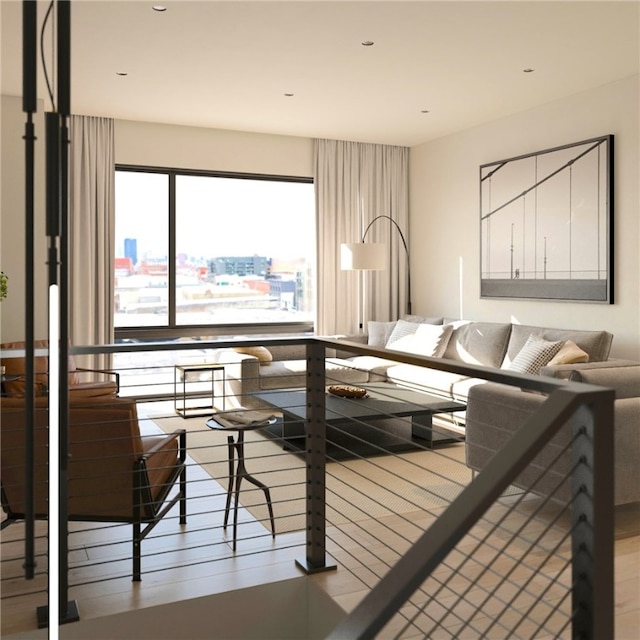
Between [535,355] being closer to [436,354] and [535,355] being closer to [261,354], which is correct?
[436,354]

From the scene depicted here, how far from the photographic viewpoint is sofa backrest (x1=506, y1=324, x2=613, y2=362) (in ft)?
17.5

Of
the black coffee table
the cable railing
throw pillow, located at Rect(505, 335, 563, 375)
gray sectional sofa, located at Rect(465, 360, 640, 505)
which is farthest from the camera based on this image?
throw pillow, located at Rect(505, 335, 563, 375)

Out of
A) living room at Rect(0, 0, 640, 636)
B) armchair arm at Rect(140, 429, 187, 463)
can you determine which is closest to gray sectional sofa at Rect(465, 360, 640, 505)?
armchair arm at Rect(140, 429, 187, 463)

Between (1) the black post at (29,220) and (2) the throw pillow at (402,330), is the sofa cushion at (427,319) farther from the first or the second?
(1) the black post at (29,220)

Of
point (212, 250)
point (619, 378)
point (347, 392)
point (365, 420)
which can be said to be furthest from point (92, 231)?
point (619, 378)

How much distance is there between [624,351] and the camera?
5539 mm

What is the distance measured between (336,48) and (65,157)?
13.2ft

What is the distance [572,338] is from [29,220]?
5.04 metres

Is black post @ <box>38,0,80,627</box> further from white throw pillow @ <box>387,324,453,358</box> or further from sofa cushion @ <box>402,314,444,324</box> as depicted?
sofa cushion @ <box>402,314,444,324</box>

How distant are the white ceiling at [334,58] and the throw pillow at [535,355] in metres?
2.11

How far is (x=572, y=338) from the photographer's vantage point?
17.9 ft

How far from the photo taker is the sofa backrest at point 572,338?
17.5ft

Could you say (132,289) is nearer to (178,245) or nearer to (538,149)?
(178,245)

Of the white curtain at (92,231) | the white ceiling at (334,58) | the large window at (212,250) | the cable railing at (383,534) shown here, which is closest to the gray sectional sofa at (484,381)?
the cable railing at (383,534)
